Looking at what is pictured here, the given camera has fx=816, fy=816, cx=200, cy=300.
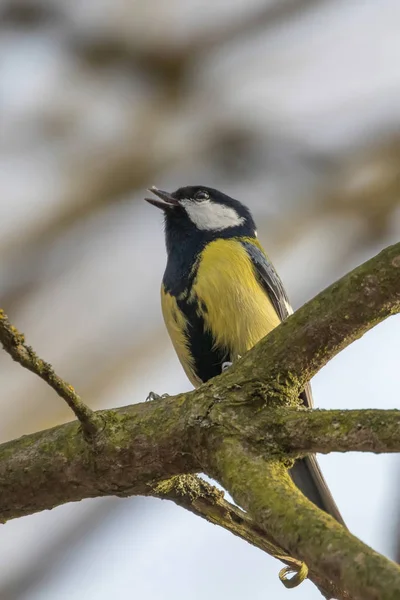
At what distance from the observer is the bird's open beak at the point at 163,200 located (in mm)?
3729

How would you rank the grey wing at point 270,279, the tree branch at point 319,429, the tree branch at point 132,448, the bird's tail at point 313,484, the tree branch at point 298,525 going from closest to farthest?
the tree branch at point 298,525
the tree branch at point 319,429
the tree branch at point 132,448
the bird's tail at point 313,484
the grey wing at point 270,279

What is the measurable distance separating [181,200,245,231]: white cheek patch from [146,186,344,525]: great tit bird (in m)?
0.09

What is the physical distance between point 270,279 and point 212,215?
0.56m

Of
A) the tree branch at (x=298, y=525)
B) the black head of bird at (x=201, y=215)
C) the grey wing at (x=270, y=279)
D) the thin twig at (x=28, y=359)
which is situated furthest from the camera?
the black head of bird at (x=201, y=215)

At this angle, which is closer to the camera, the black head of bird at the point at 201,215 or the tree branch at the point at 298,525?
the tree branch at the point at 298,525

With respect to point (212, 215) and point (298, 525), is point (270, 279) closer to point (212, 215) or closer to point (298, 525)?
point (212, 215)

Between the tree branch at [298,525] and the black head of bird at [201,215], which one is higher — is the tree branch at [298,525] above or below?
below

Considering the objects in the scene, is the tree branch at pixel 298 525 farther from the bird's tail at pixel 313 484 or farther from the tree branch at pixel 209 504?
the bird's tail at pixel 313 484

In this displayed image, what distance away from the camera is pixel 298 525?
4.65 ft

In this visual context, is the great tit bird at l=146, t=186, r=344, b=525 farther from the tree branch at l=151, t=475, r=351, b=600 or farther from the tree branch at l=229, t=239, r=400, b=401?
the tree branch at l=229, t=239, r=400, b=401

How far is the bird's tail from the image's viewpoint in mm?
2734

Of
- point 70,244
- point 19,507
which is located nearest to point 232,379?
point 19,507

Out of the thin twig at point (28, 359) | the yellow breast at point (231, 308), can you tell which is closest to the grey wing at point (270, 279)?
the yellow breast at point (231, 308)

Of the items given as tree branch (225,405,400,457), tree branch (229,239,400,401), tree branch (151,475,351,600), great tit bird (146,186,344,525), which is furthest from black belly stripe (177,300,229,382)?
tree branch (225,405,400,457)
